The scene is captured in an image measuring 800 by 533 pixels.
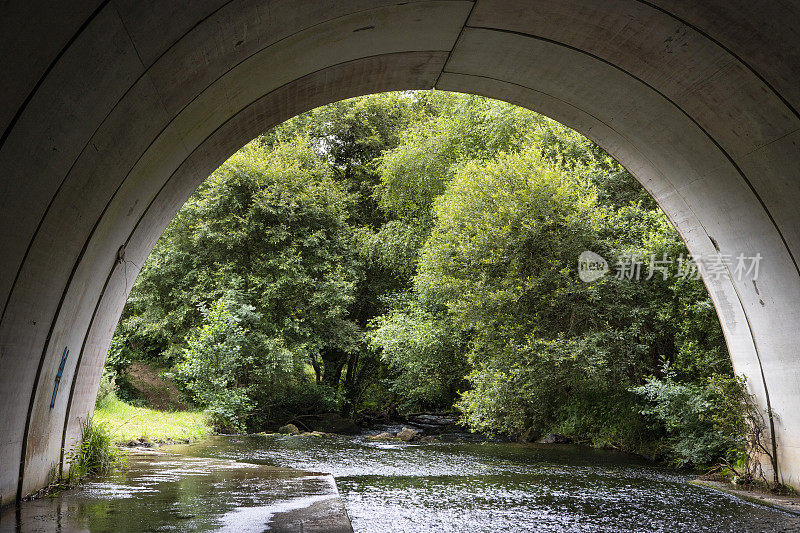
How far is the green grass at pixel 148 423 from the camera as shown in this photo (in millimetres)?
11703

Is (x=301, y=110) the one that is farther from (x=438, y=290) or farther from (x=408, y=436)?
(x=408, y=436)

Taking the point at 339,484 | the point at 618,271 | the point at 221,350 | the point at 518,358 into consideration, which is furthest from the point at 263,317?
the point at 339,484

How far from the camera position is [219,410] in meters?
16.1

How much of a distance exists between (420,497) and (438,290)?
33.8ft

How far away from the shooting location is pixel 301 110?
6586 mm

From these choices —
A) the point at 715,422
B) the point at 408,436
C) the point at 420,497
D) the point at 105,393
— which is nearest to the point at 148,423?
the point at 105,393

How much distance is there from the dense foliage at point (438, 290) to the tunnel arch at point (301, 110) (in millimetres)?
2284

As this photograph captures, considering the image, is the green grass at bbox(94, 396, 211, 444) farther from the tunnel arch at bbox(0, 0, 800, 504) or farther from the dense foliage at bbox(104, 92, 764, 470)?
the tunnel arch at bbox(0, 0, 800, 504)

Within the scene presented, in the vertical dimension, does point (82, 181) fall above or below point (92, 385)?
Answer: above

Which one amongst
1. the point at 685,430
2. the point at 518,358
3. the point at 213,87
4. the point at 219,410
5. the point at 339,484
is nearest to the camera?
the point at 213,87

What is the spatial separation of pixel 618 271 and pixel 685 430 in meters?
4.22

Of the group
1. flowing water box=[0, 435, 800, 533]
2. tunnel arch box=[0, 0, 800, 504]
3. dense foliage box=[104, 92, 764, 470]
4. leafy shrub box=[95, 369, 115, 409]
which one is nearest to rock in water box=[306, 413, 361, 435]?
dense foliage box=[104, 92, 764, 470]

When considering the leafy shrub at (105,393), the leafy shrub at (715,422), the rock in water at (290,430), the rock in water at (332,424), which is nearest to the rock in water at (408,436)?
the rock in water at (332,424)

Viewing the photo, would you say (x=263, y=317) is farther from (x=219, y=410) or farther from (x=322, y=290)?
(x=219, y=410)
